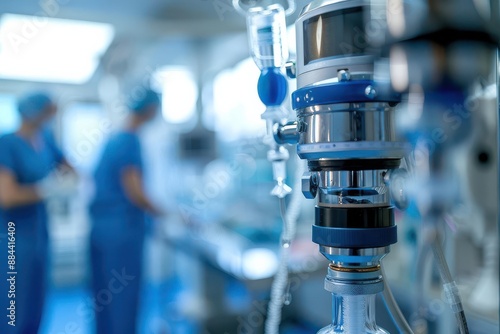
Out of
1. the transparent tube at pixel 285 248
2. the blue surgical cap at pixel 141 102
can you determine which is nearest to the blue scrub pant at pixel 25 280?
the transparent tube at pixel 285 248

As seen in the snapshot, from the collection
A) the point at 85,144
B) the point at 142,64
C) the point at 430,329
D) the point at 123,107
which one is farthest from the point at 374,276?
the point at 142,64

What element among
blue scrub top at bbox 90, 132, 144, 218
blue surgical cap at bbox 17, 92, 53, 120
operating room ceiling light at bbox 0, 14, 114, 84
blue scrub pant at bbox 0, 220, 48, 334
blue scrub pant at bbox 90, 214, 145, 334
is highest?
operating room ceiling light at bbox 0, 14, 114, 84

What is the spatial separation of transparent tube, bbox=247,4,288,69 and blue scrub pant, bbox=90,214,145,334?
0.90 metres

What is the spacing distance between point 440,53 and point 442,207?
0.17m

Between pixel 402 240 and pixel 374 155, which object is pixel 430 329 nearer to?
pixel 402 240

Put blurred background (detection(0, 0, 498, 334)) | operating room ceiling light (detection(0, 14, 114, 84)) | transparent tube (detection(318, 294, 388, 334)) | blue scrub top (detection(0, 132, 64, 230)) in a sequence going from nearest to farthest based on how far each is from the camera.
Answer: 1. transparent tube (detection(318, 294, 388, 334))
2. blue scrub top (detection(0, 132, 64, 230))
3. blurred background (detection(0, 0, 498, 334))
4. operating room ceiling light (detection(0, 14, 114, 84))

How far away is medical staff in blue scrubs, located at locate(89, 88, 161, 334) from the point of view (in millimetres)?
1314

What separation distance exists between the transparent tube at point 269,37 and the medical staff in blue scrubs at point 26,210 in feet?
1.65

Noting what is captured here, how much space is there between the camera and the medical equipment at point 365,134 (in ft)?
1.22

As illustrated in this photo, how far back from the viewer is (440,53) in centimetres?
33

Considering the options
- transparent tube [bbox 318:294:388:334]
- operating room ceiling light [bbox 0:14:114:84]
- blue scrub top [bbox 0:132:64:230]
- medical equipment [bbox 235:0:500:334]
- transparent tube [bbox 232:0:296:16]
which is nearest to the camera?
medical equipment [bbox 235:0:500:334]

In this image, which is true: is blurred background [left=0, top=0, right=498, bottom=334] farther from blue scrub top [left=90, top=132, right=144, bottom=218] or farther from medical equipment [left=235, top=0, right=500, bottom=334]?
medical equipment [left=235, top=0, right=500, bottom=334]

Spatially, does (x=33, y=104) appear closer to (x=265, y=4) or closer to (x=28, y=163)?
(x=28, y=163)

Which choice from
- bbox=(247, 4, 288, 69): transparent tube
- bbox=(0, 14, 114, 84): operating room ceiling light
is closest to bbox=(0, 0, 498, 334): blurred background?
bbox=(0, 14, 114, 84): operating room ceiling light
